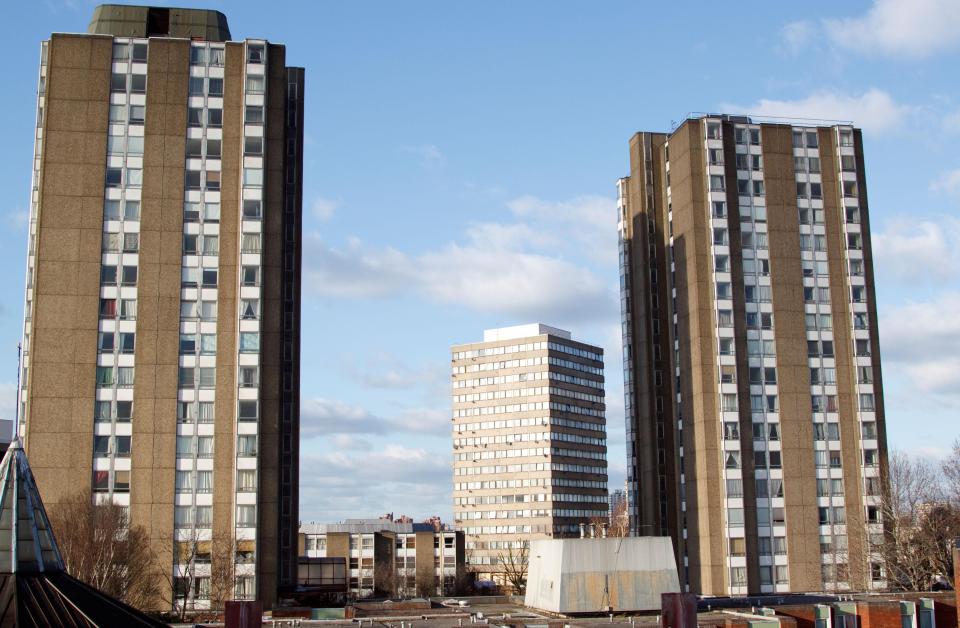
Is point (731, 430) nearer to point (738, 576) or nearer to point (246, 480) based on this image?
point (738, 576)

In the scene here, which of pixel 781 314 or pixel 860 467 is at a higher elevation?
pixel 781 314

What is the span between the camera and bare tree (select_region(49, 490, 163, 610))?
3248 inches

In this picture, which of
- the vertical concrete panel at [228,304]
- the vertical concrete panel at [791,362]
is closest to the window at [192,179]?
the vertical concrete panel at [228,304]

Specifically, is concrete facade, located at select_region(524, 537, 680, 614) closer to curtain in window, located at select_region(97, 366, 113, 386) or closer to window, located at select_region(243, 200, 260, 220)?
window, located at select_region(243, 200, 260, 220)

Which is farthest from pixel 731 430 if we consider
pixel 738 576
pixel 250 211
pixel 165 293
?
pixel 165 293

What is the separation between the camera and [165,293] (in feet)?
338

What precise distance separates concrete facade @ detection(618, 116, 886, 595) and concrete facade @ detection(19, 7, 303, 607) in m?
46.9

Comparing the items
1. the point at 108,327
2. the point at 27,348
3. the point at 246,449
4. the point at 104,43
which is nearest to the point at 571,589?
the point at 246,449

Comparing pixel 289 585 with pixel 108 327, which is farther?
pixel 289 585

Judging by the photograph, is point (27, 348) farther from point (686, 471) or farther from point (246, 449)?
point (686, 471)

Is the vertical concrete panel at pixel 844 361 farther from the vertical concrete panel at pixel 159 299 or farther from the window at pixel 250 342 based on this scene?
the vertical concrete panel at pixel 159 299

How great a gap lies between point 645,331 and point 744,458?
2415 cm

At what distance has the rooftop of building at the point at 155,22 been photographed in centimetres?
11556

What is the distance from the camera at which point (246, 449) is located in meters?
102
